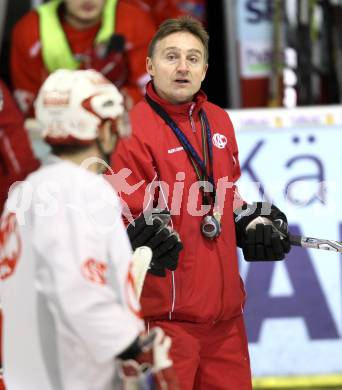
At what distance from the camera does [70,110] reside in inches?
126

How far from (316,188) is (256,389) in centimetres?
96

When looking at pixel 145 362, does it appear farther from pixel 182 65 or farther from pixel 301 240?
pixel 182 65

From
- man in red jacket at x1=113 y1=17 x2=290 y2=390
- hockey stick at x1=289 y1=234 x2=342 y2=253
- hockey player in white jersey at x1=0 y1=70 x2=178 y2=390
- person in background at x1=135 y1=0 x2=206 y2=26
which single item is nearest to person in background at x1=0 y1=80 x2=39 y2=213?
person in background at x1=135 y1=0 x2=206 y2=26

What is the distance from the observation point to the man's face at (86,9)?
617cm

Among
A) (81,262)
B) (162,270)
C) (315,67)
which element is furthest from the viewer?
(315,67)

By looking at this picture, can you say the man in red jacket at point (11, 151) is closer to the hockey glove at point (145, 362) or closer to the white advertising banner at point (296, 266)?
the white advertising banner at point (296, 266)

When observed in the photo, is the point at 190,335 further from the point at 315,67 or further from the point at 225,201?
the point at 315,67

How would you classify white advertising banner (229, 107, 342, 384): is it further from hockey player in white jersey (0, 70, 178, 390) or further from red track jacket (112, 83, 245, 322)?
hockey player in white jersey (0, 70, 178, 390)

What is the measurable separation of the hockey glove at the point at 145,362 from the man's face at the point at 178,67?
1109 mm

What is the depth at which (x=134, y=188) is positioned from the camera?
13.0ft

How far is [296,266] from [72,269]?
2.69 m

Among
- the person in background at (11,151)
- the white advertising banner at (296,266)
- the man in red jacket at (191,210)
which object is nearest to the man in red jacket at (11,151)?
the person in background at (11,151)

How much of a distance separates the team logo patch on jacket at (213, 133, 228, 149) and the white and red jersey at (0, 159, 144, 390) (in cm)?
96

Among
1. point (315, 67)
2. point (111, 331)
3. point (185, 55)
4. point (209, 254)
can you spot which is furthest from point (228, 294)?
point (315, 67)
